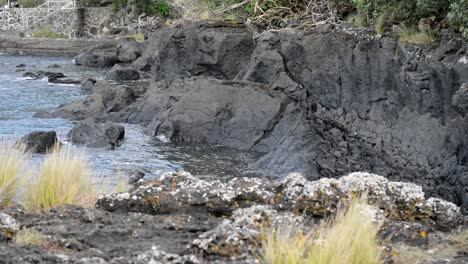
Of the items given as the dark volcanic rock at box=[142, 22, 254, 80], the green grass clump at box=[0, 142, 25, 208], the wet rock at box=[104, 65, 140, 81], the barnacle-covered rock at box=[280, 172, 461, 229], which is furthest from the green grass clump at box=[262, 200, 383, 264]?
the wet rock at box=[104, 65, 140, 81]

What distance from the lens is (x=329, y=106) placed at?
18953mm

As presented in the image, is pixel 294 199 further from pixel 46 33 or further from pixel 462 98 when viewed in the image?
pixel 46 33

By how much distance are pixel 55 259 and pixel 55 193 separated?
268 centimetres

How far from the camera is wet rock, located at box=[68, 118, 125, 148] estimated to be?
63.4ft

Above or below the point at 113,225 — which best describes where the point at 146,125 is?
below

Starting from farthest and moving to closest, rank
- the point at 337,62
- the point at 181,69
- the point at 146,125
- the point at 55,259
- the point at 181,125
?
the point at 181,69, the point at 146,125, the point at 181,125, the point at 337,62, the point at 55,259

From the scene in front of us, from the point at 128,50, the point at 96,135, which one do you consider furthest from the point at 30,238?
the point at 128,50

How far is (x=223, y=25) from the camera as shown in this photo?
2650 centimetres

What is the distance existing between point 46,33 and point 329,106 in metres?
38.1

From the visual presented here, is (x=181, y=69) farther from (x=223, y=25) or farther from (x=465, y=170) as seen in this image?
(x=465, y=170)

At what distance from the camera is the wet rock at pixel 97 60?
42.6 m

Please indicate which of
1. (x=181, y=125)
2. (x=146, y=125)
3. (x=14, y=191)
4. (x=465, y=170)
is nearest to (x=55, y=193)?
(x=14, y=191)

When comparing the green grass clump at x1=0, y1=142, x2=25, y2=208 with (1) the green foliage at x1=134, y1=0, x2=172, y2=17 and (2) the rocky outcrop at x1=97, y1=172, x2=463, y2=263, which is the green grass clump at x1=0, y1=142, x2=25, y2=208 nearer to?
(2) the rocky outcrop at x1=97, y1=172, x2=463, y2=263

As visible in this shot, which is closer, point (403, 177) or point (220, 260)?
point (220, 260)
